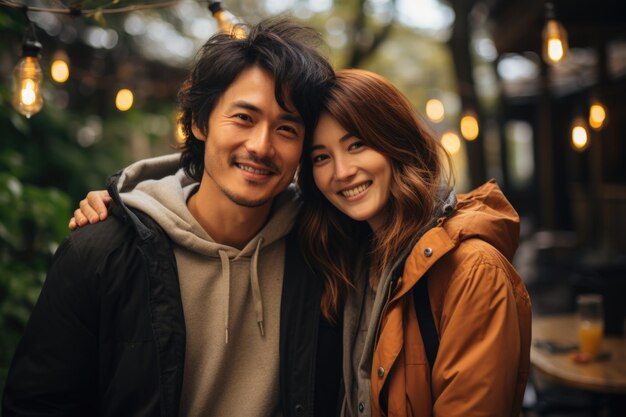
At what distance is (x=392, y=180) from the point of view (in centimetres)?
292

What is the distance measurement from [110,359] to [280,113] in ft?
4.50

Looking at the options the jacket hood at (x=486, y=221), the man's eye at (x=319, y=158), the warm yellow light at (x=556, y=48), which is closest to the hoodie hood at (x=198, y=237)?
the man's eye at (x=319, y=158)

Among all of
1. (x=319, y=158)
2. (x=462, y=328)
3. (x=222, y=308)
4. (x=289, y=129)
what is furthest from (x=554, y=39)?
(x=222, y=308)

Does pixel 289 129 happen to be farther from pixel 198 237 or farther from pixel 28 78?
pixel 28 78

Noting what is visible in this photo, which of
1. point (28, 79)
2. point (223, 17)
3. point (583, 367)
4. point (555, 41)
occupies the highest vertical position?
point (223, 17)

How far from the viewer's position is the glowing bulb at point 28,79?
10.2ft

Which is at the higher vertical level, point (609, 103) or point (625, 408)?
point (609, 103)

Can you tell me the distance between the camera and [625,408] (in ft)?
14.8

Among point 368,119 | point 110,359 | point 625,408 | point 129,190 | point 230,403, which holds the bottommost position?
point 625,408

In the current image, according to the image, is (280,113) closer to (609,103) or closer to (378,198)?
(378,198)

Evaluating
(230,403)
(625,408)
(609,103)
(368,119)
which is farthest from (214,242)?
(609,103)

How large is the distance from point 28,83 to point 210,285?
152 cm

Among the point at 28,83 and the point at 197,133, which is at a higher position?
the point at 28,83

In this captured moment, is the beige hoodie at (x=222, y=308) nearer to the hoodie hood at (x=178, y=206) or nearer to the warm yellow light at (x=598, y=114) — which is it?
the hoodie hood at (x=178, y=206)
